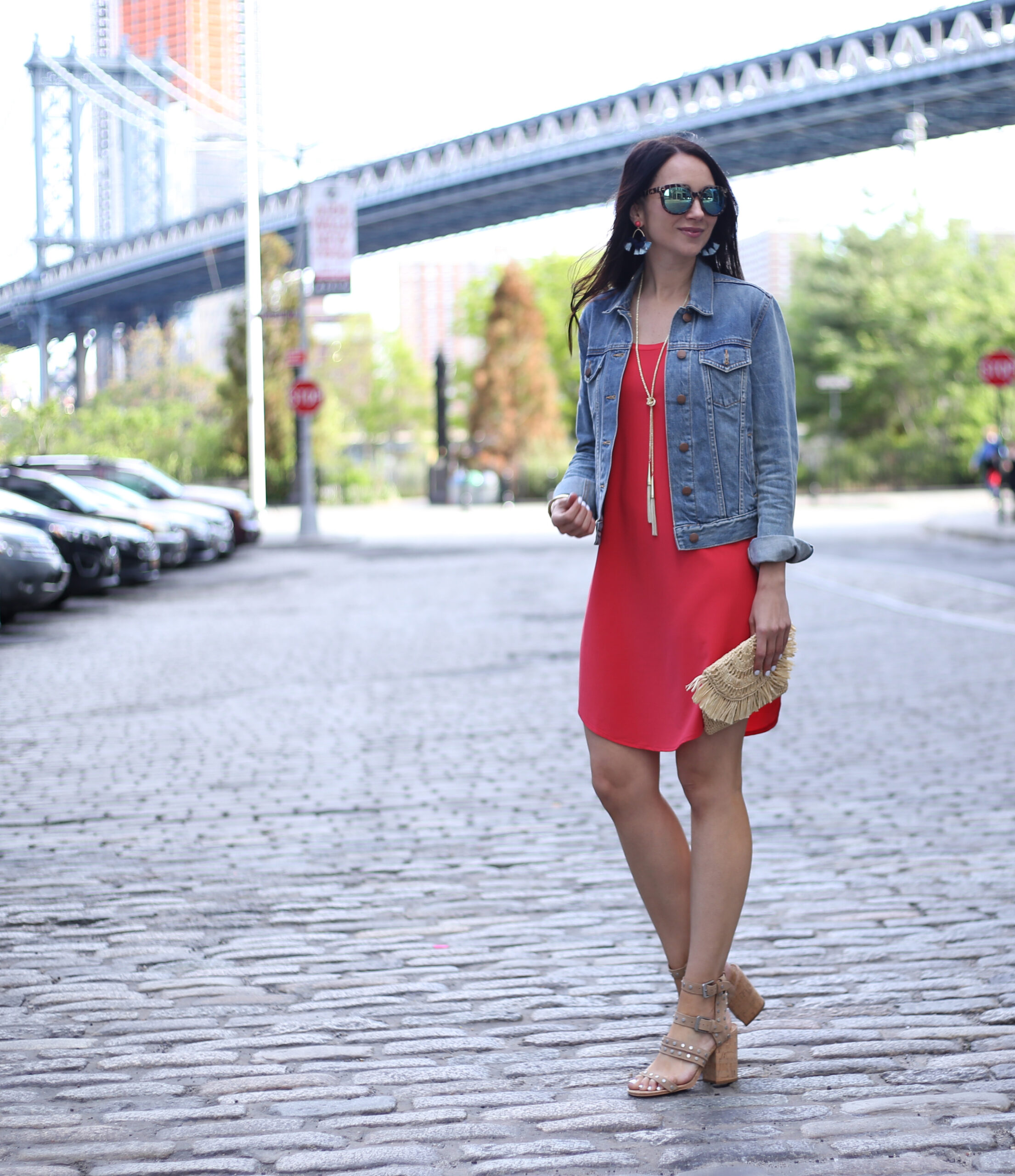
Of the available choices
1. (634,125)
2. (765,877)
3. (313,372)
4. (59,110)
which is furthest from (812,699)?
(313,372)

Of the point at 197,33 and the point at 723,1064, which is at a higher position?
the point at 197,33

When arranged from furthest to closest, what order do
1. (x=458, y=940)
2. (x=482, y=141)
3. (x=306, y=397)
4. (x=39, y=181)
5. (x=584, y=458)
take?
(x=482, y=141)
(x=39, y=181)
(x=306, y=397)
(x=458, y=940)
(x=584, y=458)

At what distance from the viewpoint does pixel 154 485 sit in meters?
23.0

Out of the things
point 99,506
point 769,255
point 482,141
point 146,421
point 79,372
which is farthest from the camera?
point 769,255

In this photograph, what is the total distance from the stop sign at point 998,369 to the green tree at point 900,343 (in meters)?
20.3

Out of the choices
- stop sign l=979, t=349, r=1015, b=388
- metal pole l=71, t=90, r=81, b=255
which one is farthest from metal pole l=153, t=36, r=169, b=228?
stop sign l=979, t=349, r=1015, b=388

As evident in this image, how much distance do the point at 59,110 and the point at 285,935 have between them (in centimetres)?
4895

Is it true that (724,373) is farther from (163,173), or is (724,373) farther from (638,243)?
(163,173)

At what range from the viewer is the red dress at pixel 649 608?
112 inches

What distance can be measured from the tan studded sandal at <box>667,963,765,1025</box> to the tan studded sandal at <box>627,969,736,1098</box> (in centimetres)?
2

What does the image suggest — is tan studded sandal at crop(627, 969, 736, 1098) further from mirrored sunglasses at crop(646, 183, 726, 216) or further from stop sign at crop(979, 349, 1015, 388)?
stop sign at crop(979, 349, 1015, 388)

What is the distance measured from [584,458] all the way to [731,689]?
1.91 feet

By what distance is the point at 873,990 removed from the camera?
345cm

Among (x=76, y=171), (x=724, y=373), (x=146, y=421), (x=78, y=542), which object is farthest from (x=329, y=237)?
(x=724, y=373)
